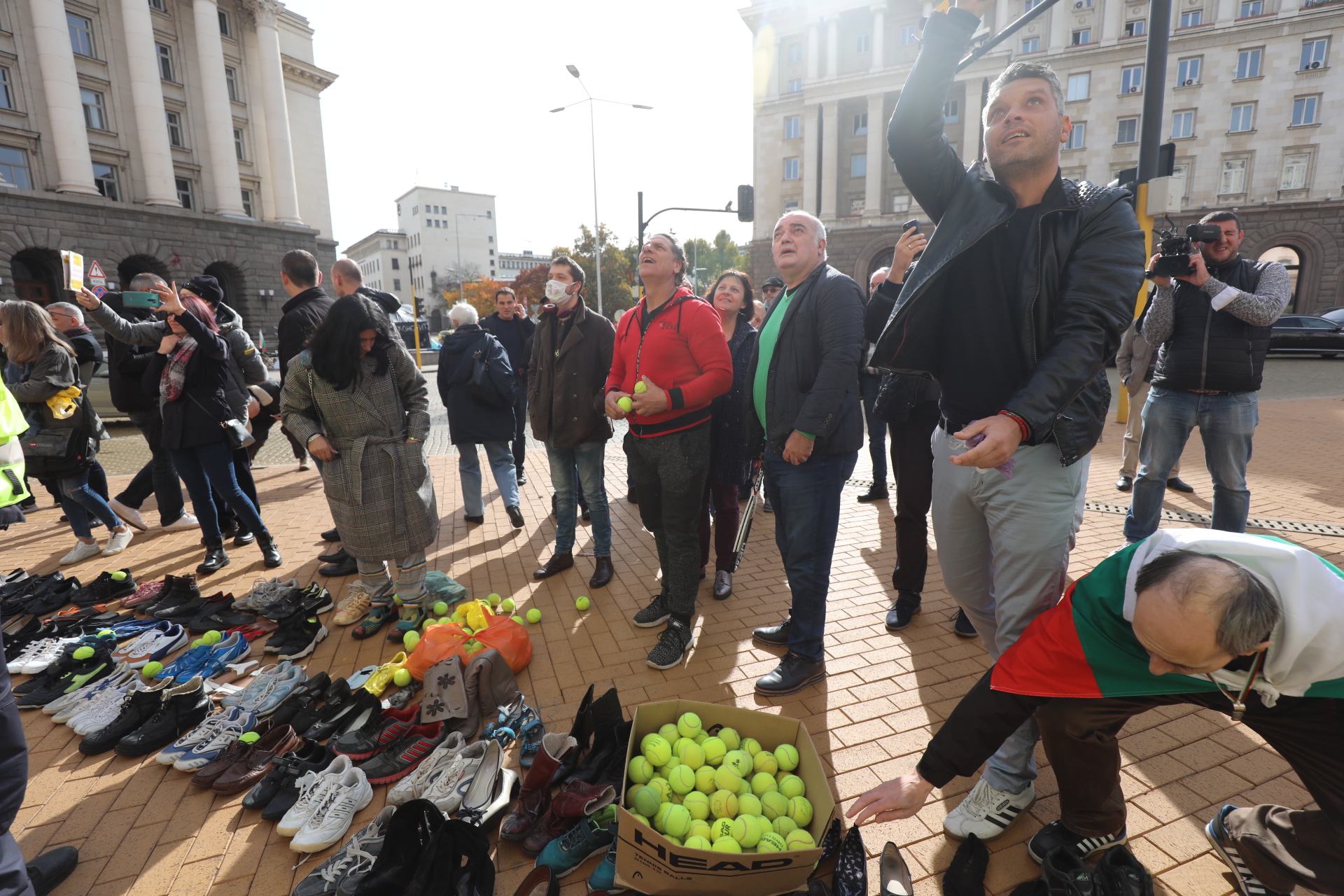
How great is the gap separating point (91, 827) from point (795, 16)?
170 feet

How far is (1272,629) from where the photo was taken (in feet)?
4.55

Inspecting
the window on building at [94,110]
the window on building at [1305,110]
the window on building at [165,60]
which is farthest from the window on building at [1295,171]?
the window on building at [94,110]

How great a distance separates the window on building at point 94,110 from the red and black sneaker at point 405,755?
37.5 meters

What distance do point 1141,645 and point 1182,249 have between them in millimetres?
3978

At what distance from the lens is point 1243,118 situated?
32750 millimetres

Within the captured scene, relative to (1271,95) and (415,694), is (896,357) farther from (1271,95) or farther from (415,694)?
(1271,95)

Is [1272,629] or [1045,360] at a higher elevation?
[1045,360]

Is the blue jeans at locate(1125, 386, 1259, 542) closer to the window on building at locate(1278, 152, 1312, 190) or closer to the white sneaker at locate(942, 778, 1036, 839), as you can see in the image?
the white sneaker at locate(942, 778, 1036, 839)

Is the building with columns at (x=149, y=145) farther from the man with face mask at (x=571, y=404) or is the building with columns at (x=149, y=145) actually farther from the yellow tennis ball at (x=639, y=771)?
the yellow tennis ball at (x=639, y=771)

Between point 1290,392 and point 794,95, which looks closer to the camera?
point 1290,392

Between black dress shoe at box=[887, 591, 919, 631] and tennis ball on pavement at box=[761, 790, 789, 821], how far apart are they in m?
1.99

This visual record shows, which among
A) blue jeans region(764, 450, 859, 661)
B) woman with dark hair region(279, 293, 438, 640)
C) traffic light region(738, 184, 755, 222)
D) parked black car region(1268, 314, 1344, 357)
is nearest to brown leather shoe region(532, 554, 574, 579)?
woman with dark hair region(279, 293, 438, 640)

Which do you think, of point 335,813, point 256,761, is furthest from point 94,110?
point 335,813

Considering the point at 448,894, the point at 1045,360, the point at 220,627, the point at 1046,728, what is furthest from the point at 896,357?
the point at 220,627
